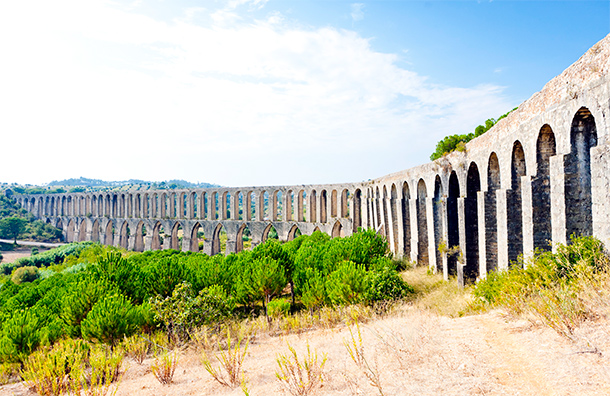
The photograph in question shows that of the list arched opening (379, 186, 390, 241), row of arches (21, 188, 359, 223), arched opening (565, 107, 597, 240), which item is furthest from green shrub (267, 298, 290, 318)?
row of arches (21, 188, 359, 223)

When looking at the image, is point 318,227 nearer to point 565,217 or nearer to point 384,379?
point 565,217

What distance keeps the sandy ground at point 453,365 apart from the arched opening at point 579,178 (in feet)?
7.46

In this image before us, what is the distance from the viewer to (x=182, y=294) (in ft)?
26.2

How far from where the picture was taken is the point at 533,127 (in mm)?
7605

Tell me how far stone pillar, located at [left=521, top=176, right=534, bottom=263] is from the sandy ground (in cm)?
A: 237

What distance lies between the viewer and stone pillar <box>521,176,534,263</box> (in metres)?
7.50

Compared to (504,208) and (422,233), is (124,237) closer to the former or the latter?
(422,233)

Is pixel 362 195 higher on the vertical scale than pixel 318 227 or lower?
higher

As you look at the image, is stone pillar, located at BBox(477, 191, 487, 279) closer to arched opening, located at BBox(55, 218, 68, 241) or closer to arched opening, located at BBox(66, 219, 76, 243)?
arched opening, located at BBox(66, 219, 76, 243)

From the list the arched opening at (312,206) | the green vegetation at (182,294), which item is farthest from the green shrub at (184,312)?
the arched opening at (312,206)

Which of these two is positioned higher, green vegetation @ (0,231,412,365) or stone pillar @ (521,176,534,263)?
stone pillar @ (521,176,534,263)

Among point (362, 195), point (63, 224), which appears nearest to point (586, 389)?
point (362, 195)

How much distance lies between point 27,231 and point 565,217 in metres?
67.4

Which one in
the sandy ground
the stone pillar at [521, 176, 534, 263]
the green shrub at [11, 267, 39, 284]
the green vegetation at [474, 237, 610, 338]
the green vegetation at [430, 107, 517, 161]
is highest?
the green vegetation at [430, 107, 517, 161]
